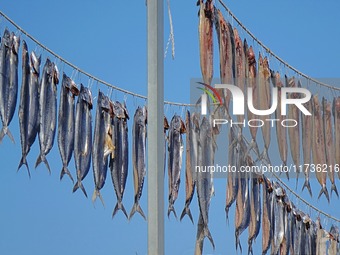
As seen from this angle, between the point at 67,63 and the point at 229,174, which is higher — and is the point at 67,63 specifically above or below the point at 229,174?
above

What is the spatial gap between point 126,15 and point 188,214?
3.16 ft

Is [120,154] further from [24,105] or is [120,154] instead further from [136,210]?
[24,105]

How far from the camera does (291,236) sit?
347 centimetres

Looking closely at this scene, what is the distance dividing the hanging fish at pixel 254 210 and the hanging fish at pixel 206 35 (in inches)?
22.0

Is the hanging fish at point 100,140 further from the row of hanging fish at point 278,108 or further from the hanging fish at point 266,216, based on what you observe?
the hanging fish at point 266,216

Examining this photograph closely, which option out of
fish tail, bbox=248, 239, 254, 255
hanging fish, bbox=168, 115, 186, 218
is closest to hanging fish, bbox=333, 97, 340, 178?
fish tail, bbox=248, 239, 254, 255

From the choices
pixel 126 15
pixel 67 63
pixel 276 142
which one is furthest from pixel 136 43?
pixel 276 142

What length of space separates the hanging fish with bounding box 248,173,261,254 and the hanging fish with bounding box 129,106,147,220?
0.51 metres

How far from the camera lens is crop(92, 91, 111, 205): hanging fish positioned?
3.42 m

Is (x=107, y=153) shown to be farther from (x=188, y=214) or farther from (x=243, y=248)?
(x=243, y=248)

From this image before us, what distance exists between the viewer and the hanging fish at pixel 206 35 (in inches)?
127

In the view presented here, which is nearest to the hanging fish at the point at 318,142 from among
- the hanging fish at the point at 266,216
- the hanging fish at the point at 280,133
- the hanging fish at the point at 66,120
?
the hanging fish at the point at 280,133

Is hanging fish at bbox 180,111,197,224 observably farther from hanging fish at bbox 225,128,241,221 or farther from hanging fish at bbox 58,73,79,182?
Result: hanging fish at bbox 58,73,79,182

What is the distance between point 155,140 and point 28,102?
1.05m
